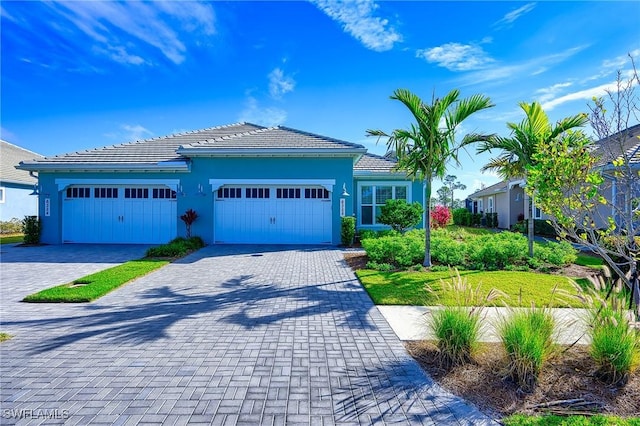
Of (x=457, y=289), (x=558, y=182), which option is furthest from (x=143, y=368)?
(x=558, y=182)

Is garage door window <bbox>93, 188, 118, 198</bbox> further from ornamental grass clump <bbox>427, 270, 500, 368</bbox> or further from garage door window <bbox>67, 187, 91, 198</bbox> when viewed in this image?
ornamental grass clump <bbox>427, 270, 500, 368</bbox>

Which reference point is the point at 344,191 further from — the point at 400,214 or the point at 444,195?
the point at 444,195

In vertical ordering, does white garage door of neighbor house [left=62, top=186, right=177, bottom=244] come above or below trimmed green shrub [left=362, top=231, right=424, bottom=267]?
above

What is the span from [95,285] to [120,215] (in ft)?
28.7

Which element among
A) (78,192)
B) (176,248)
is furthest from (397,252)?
(78,192)

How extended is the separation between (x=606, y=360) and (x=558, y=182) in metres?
2.11

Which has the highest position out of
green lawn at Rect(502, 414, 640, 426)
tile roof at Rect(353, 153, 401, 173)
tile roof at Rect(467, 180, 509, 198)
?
tile roof at Rect(353, 153, 401, 173)

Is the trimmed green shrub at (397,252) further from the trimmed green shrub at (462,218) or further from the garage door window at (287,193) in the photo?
the trimmed green shrub at (462,218)

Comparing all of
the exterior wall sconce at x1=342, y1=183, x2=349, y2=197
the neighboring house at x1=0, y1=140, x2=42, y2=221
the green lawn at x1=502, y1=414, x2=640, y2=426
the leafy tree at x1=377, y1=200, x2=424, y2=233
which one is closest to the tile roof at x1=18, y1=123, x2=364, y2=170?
the exterior wall sconce at x1=342, y1=183, x2=349, y2=197

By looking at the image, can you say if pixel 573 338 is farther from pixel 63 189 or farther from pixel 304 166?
pixel 63 189

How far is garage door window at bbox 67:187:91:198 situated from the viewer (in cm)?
1488

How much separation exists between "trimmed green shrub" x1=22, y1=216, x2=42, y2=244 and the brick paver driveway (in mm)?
9429

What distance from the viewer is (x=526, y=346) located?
3254 millimetres

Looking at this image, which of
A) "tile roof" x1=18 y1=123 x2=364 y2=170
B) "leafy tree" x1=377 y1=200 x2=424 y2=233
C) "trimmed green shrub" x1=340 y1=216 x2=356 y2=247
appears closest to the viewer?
"trimmed green shrub" x1=340 y1=216 x2=356 y2=247
